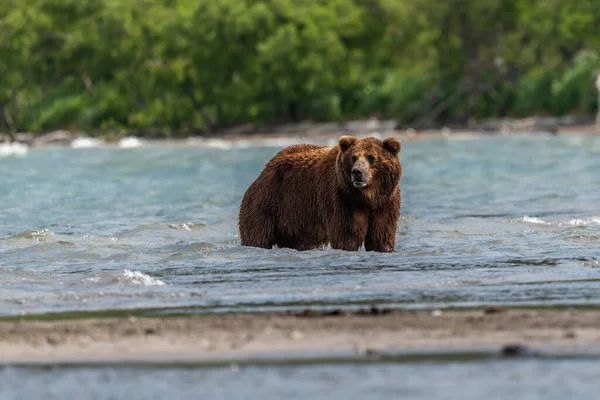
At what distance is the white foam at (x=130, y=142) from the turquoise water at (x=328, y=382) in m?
49.4

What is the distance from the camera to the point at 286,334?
7.40m

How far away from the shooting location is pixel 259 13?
61.9 metres

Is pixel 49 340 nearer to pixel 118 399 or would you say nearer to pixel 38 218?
pixel 118 399

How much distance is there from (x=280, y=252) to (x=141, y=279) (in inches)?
72.5

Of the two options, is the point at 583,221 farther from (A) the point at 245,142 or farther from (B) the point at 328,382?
(A) the point at 245,142

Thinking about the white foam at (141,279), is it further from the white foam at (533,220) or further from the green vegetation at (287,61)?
the green vegetation at (287,61)

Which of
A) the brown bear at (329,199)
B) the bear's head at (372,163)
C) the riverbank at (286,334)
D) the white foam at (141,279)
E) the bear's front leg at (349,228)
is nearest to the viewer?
the riverbank at (286,334)

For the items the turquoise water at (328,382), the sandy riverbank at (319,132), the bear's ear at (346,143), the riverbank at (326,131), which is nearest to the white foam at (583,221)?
the bear's ear at (346,143)

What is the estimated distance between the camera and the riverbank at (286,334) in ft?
22.8

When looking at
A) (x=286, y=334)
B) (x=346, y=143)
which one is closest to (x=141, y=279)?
(x=346, y=143)

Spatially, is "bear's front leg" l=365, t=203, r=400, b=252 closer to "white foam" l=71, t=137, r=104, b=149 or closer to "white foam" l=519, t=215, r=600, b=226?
"white foam" l=519, t=215, r=600, b=226

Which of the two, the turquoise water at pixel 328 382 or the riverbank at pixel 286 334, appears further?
the riverbank at pixel 286 334

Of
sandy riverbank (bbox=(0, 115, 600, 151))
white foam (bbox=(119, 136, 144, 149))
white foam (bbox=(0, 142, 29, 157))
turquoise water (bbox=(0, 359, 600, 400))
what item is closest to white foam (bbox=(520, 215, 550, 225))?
turquoise water (bbox=(0, 359, 600, 400))

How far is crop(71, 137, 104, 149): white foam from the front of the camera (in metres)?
59.2
